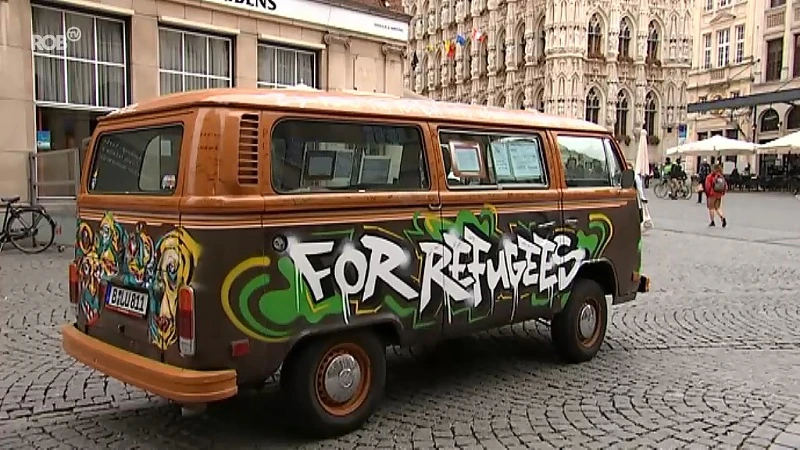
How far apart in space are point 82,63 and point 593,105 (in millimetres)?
45433

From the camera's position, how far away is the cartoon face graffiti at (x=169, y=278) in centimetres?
395

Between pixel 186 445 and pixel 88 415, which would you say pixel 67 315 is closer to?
pixel 88 415

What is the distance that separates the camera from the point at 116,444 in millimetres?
4453

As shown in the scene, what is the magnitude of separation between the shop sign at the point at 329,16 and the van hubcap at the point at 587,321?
10.6 meters

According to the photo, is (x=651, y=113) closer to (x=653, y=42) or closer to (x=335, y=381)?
(x=653, y=42)

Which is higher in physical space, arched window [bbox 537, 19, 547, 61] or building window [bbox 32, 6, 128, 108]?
arched window [bbox 537, 19, 547, 61]

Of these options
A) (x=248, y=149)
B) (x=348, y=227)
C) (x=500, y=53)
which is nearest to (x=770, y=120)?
(x=500, y=53)

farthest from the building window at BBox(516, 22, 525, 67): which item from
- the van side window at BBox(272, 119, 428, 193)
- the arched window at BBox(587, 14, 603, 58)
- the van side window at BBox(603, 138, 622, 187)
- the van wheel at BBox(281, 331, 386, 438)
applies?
the van wheel at BBox(281, 331, 386, 438)

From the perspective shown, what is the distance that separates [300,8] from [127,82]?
420cm

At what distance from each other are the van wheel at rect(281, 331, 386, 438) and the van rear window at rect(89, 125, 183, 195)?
1347 mm

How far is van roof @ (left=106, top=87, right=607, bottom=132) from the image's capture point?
415 cm

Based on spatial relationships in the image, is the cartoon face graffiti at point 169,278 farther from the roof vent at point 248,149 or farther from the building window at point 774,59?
the building window at point 774,59

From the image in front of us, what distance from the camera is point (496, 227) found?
5445mm

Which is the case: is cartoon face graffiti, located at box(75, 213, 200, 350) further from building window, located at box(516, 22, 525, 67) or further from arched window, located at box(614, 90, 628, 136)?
building window, located at box(516, 22, 525, 67)
